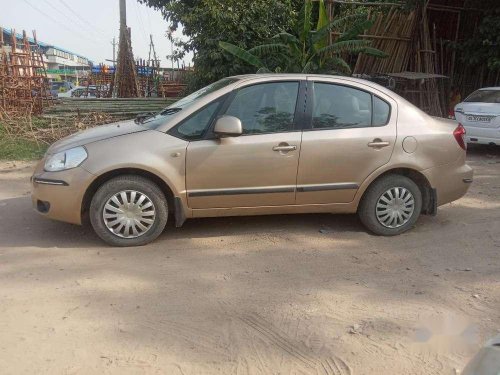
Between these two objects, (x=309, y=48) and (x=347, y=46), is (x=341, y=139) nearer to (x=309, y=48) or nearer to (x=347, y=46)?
(x=347, y=46)

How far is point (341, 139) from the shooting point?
5188mm

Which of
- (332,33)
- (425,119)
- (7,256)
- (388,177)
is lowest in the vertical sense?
(7,256)

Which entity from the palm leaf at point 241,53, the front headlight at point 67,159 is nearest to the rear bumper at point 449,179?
the front headlight at point 67,159

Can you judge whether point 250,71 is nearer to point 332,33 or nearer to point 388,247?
point 332,33

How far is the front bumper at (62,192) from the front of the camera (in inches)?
189

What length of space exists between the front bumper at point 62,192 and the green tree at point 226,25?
879cm

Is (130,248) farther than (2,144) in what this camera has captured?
No

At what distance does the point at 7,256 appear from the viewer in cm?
476

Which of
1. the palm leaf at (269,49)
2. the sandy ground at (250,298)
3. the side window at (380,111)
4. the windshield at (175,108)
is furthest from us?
the palm leaf at (269,49)

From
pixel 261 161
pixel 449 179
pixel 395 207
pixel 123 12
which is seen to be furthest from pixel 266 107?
pixel 123 12

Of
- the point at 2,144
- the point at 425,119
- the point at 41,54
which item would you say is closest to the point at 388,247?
the point at 425,119

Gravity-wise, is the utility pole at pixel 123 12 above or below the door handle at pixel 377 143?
above

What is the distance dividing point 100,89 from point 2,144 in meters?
13.9

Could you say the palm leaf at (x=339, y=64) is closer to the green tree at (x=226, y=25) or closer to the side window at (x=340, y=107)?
the green tree at (x=226, y=25)
